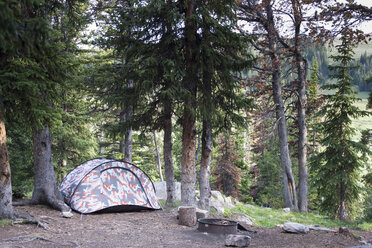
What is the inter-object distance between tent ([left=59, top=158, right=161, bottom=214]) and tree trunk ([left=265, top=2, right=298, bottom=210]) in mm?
7127

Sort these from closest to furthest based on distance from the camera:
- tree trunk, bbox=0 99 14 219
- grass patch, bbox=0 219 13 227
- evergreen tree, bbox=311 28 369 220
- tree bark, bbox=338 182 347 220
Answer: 1. grass patch, bbox=0 219 13 227
2. tree trunk, bbox=0 99 14 219
3. evergreen tree, bbox=311 28 369 220
4. tree bark, bbox=338 182 347 220

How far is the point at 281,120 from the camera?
15.5 m

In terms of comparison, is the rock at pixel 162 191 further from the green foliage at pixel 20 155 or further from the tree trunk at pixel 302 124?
the tree trunk at pixel 302 124

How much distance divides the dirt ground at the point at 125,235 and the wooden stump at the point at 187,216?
191mm

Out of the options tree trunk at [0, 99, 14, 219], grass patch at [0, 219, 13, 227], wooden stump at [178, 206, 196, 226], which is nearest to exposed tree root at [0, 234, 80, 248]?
grass patch at [0, 219, 13, 227]

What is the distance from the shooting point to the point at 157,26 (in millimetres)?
10797

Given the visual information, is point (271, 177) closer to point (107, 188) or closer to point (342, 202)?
point (342, 202)

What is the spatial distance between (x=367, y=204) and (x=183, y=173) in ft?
52.1

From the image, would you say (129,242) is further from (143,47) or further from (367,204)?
(367,204)

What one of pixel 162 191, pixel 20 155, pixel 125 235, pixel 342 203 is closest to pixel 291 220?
pixel 342 203

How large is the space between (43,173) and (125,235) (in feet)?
12.1

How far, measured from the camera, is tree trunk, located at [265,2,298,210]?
15453mm

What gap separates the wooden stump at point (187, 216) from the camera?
30.2ft

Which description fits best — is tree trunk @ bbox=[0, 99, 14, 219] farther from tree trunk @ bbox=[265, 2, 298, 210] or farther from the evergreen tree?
the evergreen tree
